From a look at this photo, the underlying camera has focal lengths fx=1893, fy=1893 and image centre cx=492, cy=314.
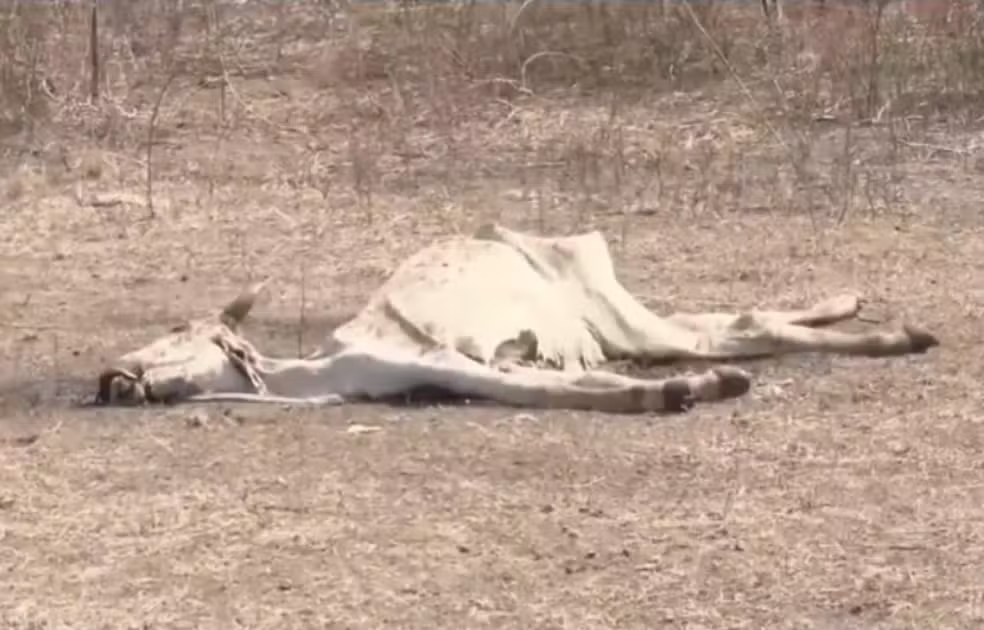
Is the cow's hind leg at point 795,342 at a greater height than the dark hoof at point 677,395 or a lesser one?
greater

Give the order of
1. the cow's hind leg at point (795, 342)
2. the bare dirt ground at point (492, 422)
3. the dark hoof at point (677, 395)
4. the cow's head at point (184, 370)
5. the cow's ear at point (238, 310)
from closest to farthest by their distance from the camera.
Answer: the bare dirt ground at point (492, 422) < the dark hoof at point (677, 395) < the cow's head at point (184, 370) < the cow's hind leg at point (795, 342) < the cow's ear at point (238, 310)

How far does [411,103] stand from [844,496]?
18.8 ft

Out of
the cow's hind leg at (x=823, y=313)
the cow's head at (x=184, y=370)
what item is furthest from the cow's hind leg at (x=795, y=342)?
the cow's head at (x=184, y=370)

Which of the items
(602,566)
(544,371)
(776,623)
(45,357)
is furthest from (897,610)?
(45,357)

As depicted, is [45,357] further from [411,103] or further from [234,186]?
[411,103]

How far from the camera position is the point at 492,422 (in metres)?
5.14

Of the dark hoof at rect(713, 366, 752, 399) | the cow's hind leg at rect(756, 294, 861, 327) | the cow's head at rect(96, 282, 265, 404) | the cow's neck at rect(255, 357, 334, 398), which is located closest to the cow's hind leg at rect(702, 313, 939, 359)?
the cow's hind leg at rect(756, 294, 861, 327)

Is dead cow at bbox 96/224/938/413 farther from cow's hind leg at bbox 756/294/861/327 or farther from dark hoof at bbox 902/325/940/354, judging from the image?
cow's hind leg at bbox 756/294/861/327

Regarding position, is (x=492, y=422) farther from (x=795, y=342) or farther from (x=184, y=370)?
(x=795, y=342)

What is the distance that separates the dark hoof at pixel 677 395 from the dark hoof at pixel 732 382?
10 cm

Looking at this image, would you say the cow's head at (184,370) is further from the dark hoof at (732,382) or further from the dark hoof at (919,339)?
the dark hoof at (919,339)

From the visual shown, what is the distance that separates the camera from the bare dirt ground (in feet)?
13.3

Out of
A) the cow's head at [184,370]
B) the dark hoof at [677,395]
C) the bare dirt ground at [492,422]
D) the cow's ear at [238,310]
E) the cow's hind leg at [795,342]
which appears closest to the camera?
the bare dirt ground at [492,422]

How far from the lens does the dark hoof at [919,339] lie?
5.68 meters
